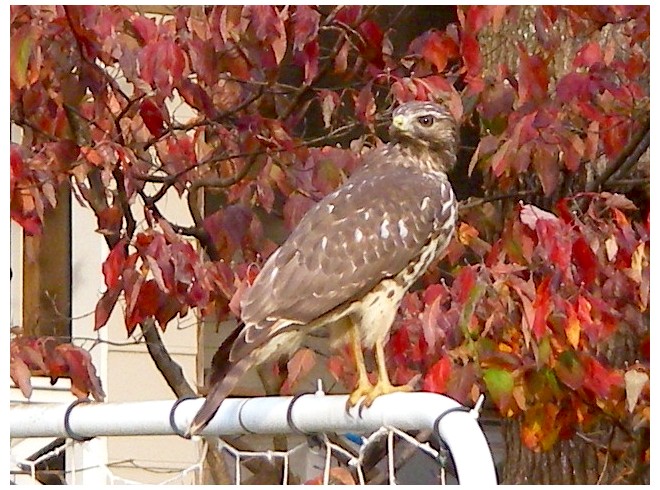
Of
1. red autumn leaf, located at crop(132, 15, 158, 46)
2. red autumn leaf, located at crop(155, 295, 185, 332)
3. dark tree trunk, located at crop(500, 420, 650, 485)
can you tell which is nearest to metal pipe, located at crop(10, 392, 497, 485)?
red autumn leaf, located at crop(155, 295, 185, 332)

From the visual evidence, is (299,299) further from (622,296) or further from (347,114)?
(347,114)

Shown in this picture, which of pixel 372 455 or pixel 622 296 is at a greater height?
pixel 622 296

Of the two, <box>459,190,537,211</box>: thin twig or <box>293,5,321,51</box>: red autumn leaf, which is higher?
<box>293,5,321,51</box>: red autumn leaf

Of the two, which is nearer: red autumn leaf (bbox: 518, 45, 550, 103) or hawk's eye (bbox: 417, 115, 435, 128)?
hawk's eye (bbox: 417, 115, 435, 128)

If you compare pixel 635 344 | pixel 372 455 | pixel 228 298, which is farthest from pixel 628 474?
pixel 228 298

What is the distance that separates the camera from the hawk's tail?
8.74ft

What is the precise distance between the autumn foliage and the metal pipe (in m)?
0.58

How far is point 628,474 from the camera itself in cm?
409

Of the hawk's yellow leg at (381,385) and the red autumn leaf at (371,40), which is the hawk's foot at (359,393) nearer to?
the hawk's yellow leg at (381,385)

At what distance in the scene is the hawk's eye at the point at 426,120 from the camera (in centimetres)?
319

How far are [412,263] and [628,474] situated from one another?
1.36 m

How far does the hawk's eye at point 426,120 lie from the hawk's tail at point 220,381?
66 cm

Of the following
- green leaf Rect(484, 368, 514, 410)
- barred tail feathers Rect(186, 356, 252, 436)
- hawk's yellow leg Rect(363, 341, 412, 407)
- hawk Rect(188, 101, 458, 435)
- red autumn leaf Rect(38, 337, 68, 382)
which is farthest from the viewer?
red autumn leaf Rect(38, 337, 68, 382)

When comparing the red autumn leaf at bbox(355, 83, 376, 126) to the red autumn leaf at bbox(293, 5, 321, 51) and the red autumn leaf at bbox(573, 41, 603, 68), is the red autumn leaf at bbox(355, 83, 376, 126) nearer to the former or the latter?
the red autumn leaf at bbox(293, 5, 321, 51)
